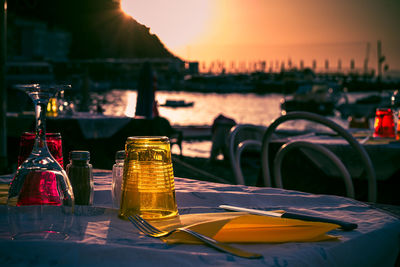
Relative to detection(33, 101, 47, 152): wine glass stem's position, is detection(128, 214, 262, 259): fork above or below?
below

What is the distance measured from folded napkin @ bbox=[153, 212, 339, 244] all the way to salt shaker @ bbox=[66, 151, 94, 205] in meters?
0.23

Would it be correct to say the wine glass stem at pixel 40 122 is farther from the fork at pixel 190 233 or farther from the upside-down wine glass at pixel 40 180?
the fork at pixel 190 233

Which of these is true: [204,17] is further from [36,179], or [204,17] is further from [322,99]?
[322,99]

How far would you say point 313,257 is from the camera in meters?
0.70

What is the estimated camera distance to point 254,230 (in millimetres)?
760

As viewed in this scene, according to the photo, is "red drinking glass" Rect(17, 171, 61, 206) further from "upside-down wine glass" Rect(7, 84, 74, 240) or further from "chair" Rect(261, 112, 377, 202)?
"chair" Rect(261, 112, 377, 202)

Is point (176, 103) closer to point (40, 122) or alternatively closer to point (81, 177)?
point (81, 177)

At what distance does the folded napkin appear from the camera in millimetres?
743

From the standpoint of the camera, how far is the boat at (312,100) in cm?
4541

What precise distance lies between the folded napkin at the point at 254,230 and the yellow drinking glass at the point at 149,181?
59 mm

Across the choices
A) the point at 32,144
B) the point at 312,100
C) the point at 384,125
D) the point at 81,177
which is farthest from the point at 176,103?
the point at 81,177

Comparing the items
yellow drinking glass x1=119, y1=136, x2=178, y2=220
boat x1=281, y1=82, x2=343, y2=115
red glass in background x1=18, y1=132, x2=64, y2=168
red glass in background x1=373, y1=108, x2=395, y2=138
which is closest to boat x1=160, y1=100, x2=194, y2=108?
boat x1=281, y1=82, x2=343, y2=115

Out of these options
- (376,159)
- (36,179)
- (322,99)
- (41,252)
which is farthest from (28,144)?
(322,99)

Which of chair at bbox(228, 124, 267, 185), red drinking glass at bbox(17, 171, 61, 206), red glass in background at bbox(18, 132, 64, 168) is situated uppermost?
red glass in background at bbox(18, 132, 64, 168)
